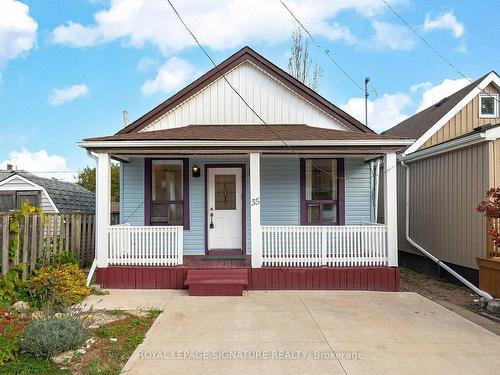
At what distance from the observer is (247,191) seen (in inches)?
363

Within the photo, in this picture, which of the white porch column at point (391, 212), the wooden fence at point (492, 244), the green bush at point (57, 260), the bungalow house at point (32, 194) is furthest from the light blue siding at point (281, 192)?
the bungalow house at point (32, 194)

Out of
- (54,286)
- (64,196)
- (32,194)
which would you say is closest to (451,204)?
(54,286)

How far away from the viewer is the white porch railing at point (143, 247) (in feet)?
25.4

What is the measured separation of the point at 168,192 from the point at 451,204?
263 inches

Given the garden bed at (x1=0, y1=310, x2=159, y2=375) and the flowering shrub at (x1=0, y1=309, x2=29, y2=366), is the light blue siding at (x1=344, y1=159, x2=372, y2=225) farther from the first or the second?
the flowering shrub at (x1=0, y1=309, x2=29, y2=366)

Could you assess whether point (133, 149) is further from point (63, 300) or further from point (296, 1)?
point (296, 1)

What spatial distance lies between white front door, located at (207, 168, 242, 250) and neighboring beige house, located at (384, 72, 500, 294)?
4.98 m

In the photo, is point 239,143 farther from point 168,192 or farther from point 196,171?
point 168,192

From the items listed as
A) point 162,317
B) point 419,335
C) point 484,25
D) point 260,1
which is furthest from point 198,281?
point 484,25

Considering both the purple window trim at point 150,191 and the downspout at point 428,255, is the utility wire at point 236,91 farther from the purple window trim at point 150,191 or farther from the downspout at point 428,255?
the downspout at point 428,255

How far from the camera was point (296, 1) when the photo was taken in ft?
25.5

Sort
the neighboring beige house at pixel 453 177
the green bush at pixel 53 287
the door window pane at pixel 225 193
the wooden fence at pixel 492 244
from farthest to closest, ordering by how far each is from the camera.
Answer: the door window pane at pixel 225 193
the neighboring beige house at pixel 453 177
the wooden fence at pixel 492 244
the green bush at pixel 53 287

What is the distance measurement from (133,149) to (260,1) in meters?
3.78

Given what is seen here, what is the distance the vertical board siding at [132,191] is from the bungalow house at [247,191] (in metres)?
0.02
